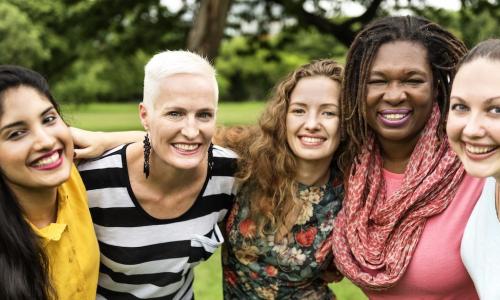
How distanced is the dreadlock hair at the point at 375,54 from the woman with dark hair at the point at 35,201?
1461 millimetres

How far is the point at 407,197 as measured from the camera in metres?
2.88

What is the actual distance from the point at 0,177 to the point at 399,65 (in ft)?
6.42

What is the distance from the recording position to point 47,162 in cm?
251

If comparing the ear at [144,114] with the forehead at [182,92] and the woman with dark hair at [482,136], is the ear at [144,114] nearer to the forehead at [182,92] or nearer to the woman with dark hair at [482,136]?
the forehead at [182,92]

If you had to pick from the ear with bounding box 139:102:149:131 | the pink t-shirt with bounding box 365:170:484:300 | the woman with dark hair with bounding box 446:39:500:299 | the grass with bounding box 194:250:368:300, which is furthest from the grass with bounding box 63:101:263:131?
the woman with dark hair with bounding box 446:39:500:299

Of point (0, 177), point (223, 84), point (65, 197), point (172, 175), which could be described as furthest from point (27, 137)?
point (223, 84)

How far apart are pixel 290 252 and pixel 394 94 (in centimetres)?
102

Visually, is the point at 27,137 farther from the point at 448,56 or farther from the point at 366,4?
the point at 366,4

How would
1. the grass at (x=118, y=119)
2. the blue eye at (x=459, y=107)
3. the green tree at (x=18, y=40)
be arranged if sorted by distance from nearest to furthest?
the blue eye at (x=459, y=107), the green tree at (x=18, y=40), the grass at (x=118, y=119)

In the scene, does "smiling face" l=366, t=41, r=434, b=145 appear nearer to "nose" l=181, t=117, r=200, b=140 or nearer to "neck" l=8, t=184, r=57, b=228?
"nose" l=181, t=117, r=200, b=140

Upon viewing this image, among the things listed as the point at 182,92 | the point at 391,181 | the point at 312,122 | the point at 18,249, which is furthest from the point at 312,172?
the point at 18,249

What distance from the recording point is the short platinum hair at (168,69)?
283 centimetres

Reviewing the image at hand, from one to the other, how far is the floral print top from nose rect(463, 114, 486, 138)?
3.56 ft

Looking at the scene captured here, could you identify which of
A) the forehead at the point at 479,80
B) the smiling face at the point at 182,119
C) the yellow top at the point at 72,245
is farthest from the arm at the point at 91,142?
the forehead at the point at 479,80
